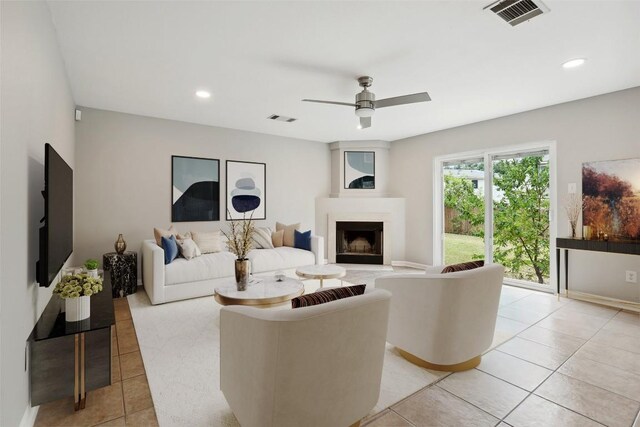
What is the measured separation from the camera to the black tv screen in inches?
73.2

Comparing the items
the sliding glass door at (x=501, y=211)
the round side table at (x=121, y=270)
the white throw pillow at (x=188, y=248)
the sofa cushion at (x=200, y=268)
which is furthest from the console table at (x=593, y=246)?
the round side table at (x=121, y=270)

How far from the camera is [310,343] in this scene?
139cm

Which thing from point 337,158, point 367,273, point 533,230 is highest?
point 337,158

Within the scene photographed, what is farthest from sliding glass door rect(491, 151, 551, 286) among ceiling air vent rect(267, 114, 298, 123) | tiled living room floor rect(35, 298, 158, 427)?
tiled living room floor rect(35, 298, 158, 427)

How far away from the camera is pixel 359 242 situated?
266 inches

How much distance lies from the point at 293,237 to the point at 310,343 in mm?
4242

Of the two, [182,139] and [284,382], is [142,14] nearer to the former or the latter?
[284,382]

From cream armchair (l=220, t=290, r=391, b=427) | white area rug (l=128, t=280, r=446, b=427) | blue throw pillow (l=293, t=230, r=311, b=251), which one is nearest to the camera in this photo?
cream armchair (l=220, t=290, r=391, b=427)

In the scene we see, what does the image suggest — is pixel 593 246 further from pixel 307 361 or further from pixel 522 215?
pixel 307 361

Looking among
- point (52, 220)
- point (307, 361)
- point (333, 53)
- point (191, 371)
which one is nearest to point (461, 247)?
point (333, 53)

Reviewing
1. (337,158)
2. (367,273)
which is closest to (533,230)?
(367,273)

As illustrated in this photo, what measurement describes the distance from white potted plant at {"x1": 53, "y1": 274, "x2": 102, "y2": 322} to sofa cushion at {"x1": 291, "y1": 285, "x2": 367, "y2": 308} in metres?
1.42

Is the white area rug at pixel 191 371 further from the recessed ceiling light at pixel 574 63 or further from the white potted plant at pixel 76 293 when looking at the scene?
the recessed ceiling light at pixel 574 63

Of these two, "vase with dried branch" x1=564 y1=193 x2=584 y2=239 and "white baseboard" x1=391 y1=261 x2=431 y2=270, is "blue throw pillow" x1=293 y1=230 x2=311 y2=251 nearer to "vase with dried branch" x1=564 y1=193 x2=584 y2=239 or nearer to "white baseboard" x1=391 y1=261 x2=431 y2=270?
"white baseboard" x1=391 y1=261 x2=431 y2=270
